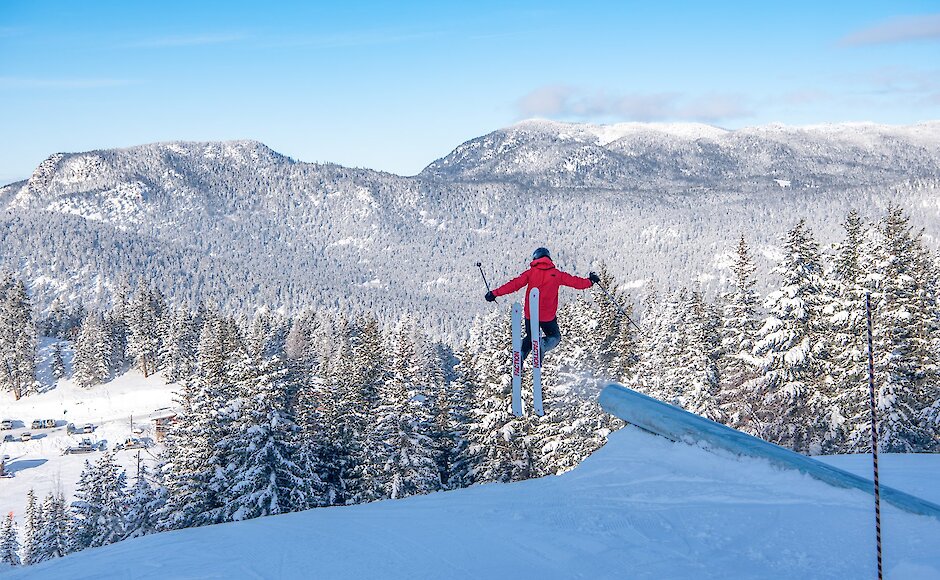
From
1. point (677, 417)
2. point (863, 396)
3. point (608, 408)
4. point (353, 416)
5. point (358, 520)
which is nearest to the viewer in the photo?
point (358, 520)

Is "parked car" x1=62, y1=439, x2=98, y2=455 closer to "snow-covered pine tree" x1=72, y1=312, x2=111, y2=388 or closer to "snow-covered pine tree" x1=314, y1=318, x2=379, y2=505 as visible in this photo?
"snow-covered pine tree" x1=72, y1=312, x2=111, y2=388

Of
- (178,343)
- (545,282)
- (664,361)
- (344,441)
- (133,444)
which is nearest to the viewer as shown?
(545,282)

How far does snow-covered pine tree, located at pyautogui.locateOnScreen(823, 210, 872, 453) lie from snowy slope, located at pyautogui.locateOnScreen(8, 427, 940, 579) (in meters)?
14.5

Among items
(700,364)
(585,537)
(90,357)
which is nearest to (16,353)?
(90,357)

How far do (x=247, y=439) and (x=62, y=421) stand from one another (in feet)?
251

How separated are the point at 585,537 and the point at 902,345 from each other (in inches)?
760

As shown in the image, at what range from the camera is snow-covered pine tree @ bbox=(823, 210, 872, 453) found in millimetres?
21750

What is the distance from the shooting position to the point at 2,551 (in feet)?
154

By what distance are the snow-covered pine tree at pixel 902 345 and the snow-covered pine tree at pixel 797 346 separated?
1963mm

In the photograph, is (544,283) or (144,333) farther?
(144,333)

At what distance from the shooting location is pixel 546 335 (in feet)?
40.3

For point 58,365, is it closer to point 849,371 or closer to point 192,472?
point 192,472

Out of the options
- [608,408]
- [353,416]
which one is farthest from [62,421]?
[608,408]

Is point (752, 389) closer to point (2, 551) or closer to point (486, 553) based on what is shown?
point (486, 553)
